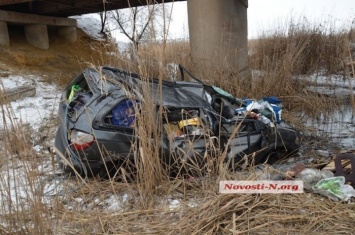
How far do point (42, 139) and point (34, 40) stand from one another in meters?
5.87

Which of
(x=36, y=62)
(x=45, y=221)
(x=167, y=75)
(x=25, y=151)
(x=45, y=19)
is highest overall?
(x=45, y=19)

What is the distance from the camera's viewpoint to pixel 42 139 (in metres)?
2.96

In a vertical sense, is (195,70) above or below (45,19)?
below

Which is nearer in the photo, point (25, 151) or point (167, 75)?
point (25, 151)

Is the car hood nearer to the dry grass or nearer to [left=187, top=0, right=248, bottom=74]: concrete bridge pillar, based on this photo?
the dry grass

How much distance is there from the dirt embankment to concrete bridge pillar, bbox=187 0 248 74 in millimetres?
1729

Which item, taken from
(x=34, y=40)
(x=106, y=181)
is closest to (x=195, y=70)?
(x=106, y=181)

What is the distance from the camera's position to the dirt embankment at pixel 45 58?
6.27 m

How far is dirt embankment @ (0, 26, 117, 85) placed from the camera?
627 centimetres

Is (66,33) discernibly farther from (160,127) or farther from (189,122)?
(160,127)

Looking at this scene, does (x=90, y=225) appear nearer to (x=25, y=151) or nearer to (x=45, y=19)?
(x=25, y=151)
